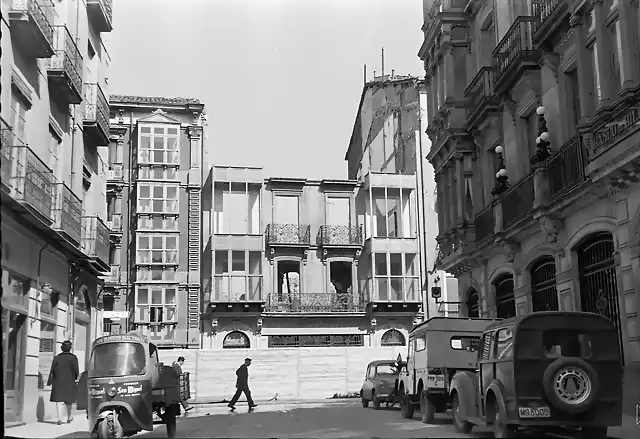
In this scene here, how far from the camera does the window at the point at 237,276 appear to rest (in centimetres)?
4222

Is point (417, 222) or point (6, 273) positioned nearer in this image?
point (6, 273)

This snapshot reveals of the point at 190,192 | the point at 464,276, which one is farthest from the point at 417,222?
the point at 464,276

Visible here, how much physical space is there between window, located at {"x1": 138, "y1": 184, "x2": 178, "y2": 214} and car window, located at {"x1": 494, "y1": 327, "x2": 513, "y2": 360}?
32945mm

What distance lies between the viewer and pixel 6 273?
5457mm

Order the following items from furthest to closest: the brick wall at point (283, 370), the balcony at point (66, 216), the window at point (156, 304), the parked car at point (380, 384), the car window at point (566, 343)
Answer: the window at point (156, 304), the brick wall at point (283, 370), the parked car at point (380, 384), the car window at point (566, 343), the balcony at point (66, 216)

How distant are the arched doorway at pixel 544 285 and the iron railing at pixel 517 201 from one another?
121 cm

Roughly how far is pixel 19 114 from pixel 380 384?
19.0 meters

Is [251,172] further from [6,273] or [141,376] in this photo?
[6,273]

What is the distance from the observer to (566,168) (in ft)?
55.3

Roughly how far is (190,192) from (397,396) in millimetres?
25373

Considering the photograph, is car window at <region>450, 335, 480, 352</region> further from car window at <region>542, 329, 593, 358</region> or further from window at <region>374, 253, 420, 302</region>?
window at <region>374, 253, 420, 302</region>

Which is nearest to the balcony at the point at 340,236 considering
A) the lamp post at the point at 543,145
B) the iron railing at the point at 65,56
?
the lamp post at the point at 543,145

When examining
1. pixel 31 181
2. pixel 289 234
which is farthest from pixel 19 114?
pixel 289 234

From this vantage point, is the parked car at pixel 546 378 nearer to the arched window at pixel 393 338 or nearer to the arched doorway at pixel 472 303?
the arched doorway at pixel 472 303
